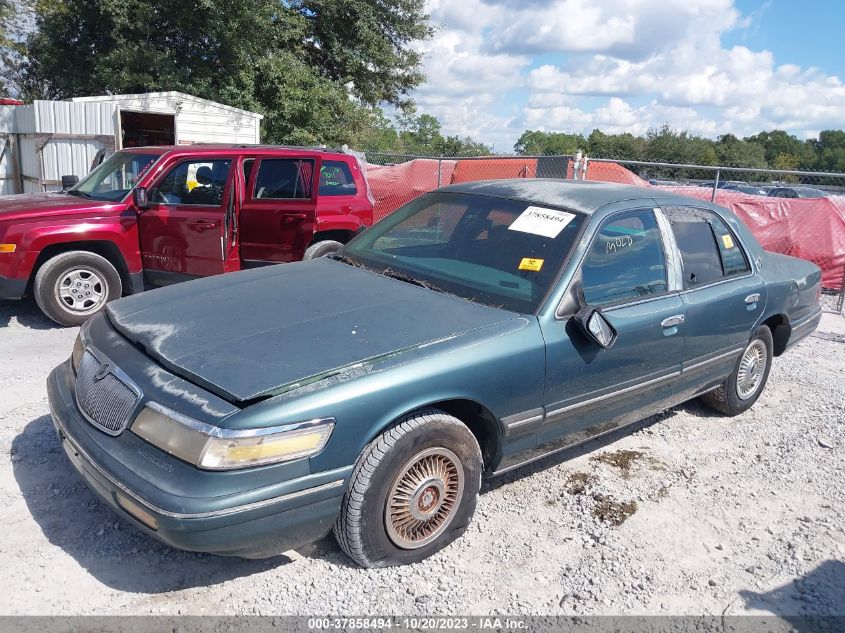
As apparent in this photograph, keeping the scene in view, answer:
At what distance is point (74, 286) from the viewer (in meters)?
6.46

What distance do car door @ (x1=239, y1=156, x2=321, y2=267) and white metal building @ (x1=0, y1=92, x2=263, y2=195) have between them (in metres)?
6.57

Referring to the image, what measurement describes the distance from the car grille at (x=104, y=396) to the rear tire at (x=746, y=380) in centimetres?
405

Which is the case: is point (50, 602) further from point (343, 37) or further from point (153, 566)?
point (343, 37)

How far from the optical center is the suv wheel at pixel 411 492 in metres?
2.86

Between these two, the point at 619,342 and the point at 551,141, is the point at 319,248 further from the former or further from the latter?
the point at 551,141

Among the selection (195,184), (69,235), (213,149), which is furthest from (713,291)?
(69,235)

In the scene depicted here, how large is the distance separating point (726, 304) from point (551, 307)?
5.61ft

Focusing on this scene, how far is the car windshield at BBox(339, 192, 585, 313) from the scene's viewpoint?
3.62 meters

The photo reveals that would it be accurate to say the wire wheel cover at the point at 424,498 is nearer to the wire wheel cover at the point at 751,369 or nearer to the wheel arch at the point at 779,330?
the wire wheel cover at the point at 751,369

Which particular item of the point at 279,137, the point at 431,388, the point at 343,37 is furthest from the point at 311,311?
the point at 343,37

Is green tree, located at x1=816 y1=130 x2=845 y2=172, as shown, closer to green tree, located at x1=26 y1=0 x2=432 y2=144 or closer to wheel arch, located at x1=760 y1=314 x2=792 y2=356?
green tree, located at x1=26 y1=0 x2=432 y2=144

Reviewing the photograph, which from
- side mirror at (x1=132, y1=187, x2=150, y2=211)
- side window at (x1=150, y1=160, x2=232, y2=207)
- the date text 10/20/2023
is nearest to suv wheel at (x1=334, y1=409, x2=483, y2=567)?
the date text 10/20/2023

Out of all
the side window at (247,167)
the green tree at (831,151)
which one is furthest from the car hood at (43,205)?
the green tree at (831,151)

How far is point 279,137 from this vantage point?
1995 cm
